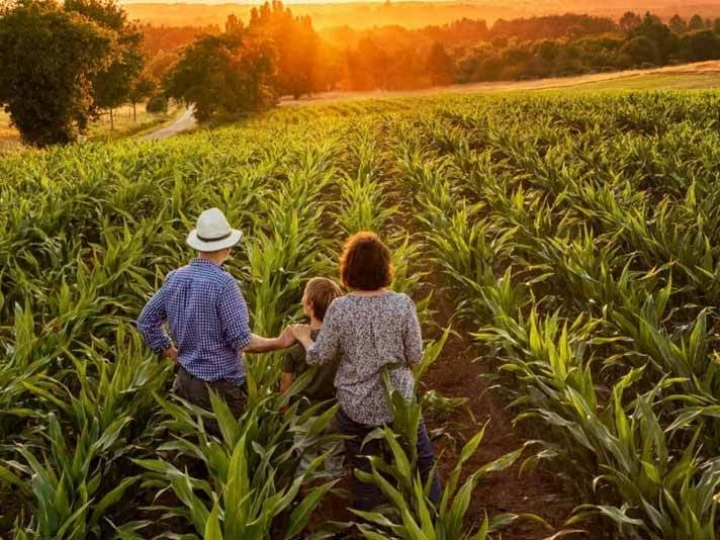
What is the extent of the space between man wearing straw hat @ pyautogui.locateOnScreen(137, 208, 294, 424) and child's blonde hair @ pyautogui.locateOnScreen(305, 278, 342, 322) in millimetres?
210

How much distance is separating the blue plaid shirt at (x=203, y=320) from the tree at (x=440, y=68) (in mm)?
92918

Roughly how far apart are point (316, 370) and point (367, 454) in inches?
21.0

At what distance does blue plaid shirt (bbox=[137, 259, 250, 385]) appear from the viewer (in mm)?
3781

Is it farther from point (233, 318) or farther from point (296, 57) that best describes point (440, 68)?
point (233, 318)

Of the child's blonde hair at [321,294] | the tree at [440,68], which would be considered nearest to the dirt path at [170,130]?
the child's blonde hair at [321,294]

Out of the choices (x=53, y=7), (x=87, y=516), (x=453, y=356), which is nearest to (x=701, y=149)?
(x=453, y=356)

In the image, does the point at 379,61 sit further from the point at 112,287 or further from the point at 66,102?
the point at 112,287

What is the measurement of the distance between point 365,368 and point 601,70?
270 feet

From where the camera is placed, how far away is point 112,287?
5.93 m

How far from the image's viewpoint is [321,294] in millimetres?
3918

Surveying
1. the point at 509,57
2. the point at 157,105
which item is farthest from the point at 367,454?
the point at 509,57

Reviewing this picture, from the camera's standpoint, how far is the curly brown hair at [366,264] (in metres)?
3.56

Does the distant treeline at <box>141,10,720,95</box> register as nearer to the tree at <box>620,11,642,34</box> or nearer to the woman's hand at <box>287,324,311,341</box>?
the tree at <box>620,11,642,34</box>

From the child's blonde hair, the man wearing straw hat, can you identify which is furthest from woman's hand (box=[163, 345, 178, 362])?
the child's blonde hair
